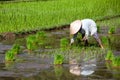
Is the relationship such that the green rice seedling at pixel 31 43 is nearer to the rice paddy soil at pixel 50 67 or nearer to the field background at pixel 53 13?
the rice paddy soil at pixel 50 67

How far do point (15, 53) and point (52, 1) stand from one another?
15340mm

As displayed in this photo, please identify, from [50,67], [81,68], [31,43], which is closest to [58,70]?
[50,67]

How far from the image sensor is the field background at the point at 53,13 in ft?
56.0

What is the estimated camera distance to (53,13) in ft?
67.4

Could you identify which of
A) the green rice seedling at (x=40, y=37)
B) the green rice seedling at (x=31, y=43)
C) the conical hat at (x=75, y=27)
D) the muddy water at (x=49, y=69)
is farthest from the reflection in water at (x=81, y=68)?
the green rice seedling at (x=40, y=37)

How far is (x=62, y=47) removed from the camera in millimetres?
12656

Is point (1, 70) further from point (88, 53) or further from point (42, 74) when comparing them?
point (88, 53)

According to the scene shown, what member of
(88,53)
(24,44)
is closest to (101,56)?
(88,53)

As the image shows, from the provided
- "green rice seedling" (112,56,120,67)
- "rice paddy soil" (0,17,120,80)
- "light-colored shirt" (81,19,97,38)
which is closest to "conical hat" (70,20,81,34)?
"light-colored shirt" (81,19,97,38)

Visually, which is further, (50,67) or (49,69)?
(50,67)

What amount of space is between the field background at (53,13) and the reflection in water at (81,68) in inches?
219

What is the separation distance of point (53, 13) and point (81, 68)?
36.2 feet

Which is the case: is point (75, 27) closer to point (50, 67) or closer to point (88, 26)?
point (88, 26)

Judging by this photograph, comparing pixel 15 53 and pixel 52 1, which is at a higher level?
pixel 52 1
